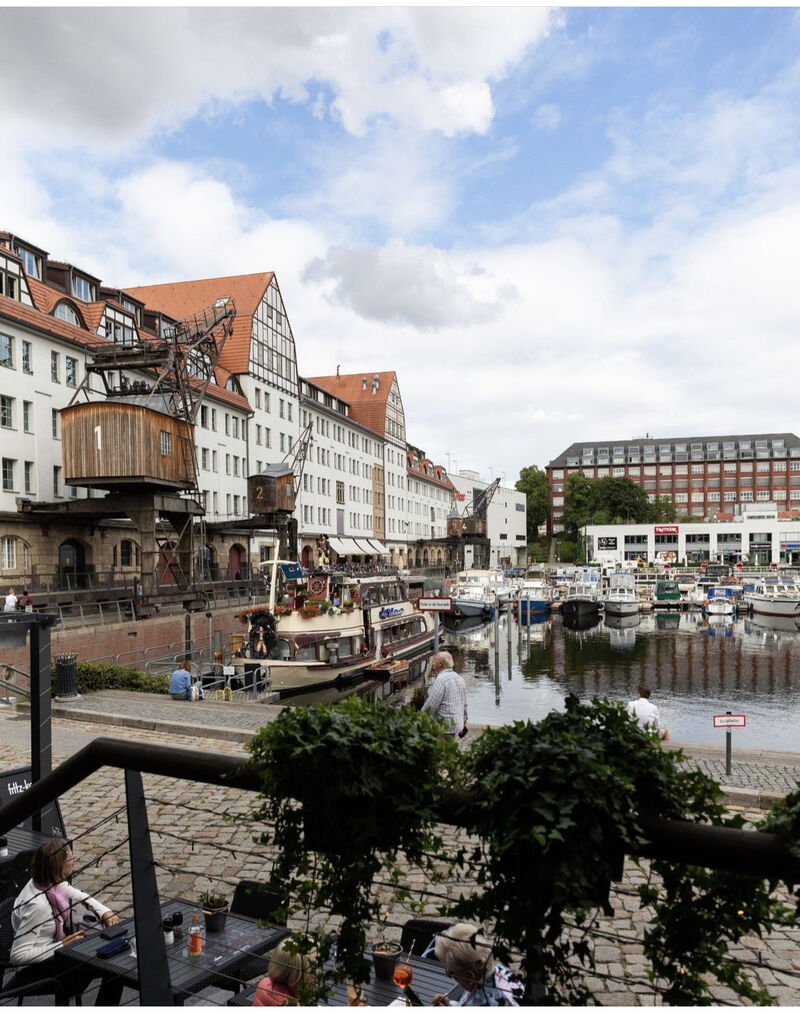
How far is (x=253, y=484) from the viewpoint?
5172 cm

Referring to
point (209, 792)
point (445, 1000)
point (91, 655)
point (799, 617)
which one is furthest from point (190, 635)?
point (799, 617)

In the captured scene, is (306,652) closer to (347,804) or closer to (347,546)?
(347,804)

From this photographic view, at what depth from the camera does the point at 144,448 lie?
34375mm

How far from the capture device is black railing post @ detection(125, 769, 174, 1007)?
9.99 feet

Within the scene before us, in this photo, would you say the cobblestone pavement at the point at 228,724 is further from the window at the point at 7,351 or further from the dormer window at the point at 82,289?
the dormer window at the point at 82,289

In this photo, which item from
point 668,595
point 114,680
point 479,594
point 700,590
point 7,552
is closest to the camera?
point 114,680

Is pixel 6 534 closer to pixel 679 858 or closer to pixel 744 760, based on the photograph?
pixel 744 760

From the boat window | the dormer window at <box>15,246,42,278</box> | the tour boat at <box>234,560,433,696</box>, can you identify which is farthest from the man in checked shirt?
the dormer window at <box>15,246,42,278</box>

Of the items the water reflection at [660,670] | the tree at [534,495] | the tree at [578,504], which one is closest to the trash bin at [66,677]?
the water reflection at [660,670]

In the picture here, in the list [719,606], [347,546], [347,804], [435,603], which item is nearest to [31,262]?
[435,603]

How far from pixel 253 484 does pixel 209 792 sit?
136 ft

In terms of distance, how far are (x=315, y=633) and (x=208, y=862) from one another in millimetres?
20460

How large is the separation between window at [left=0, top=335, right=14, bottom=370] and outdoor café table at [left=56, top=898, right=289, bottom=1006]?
34.2 m

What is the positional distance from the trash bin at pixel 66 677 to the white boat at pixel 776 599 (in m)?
62.6
